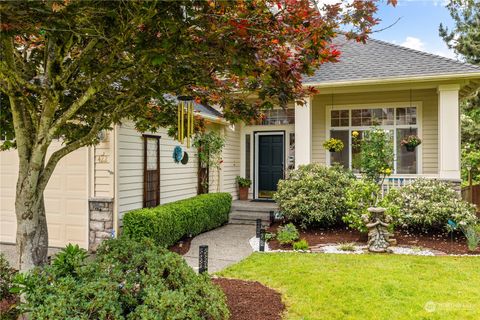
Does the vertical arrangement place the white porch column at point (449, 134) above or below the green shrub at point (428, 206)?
above

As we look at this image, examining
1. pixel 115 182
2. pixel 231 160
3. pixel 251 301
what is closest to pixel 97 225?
pixel 115 182

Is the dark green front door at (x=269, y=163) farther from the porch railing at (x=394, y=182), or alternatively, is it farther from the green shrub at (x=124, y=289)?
the green shrub at (x=124, y=289)

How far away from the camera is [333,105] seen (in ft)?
33.1

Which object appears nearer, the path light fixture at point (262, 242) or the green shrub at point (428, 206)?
the path light fixture at point (262, 242)

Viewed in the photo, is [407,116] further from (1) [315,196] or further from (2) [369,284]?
(2) [369,284]

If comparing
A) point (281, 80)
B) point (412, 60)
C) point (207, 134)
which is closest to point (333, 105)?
point (412, 60)

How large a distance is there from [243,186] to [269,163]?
1.04 m

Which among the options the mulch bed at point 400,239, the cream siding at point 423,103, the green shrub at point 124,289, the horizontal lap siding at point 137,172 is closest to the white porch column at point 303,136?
the cream siding at point 423,103

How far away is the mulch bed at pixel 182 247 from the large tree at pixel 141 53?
3616 mm

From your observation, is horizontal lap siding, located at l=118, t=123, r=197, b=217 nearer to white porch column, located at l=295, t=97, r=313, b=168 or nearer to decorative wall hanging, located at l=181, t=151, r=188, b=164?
decorative wall hanging, located at l=181, t=151, r=188, b=164

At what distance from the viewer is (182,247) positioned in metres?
6.91

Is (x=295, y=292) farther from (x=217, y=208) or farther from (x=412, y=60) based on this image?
(x=412, y=60)

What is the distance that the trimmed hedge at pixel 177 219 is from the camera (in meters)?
6.20

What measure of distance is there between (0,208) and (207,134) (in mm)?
4713
